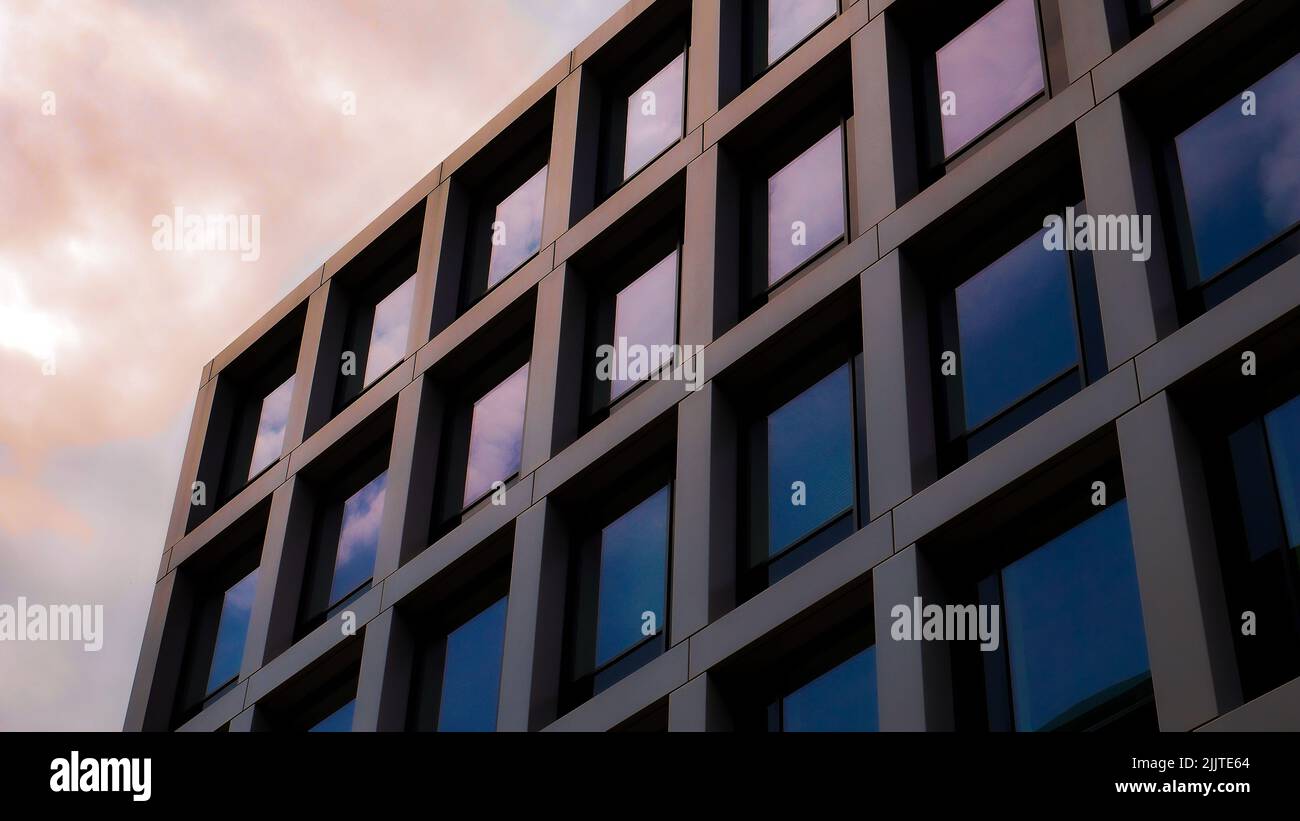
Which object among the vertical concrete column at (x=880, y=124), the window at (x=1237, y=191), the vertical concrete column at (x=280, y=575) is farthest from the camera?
the vertical concrete column at (x=280, y=575)

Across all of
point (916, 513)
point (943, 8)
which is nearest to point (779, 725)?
point (916, 513)

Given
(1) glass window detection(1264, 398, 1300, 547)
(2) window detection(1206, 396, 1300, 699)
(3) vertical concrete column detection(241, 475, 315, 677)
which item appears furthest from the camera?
(3) vertical concrete column detection(241, 475, 315, 677)

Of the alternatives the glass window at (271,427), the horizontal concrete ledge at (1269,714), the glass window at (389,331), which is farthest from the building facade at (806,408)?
the glass window at (271,427)

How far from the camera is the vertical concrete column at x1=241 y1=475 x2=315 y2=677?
87.5ft

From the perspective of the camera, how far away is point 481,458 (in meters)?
25.9

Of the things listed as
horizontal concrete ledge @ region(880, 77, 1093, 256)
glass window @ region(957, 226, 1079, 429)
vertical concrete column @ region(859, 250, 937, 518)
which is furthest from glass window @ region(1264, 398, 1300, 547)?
horizontal concrete ledge @ region(880, 77, 1093, 256)

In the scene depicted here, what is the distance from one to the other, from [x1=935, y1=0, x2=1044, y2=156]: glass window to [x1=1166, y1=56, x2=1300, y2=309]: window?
284 centimetres

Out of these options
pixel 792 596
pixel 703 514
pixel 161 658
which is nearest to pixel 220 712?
pixel 161 658

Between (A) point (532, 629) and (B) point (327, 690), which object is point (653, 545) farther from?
(B) point (327, 690)

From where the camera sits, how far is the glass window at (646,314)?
2391 cm

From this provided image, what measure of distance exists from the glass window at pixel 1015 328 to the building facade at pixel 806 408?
0.18 feet

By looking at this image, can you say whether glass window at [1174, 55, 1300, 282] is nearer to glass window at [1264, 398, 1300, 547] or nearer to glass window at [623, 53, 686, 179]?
glass window at [1264, 398, 1300, 547]

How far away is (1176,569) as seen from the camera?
49.1ft

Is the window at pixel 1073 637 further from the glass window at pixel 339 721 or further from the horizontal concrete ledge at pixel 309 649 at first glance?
the glass window at pixel 339 721
